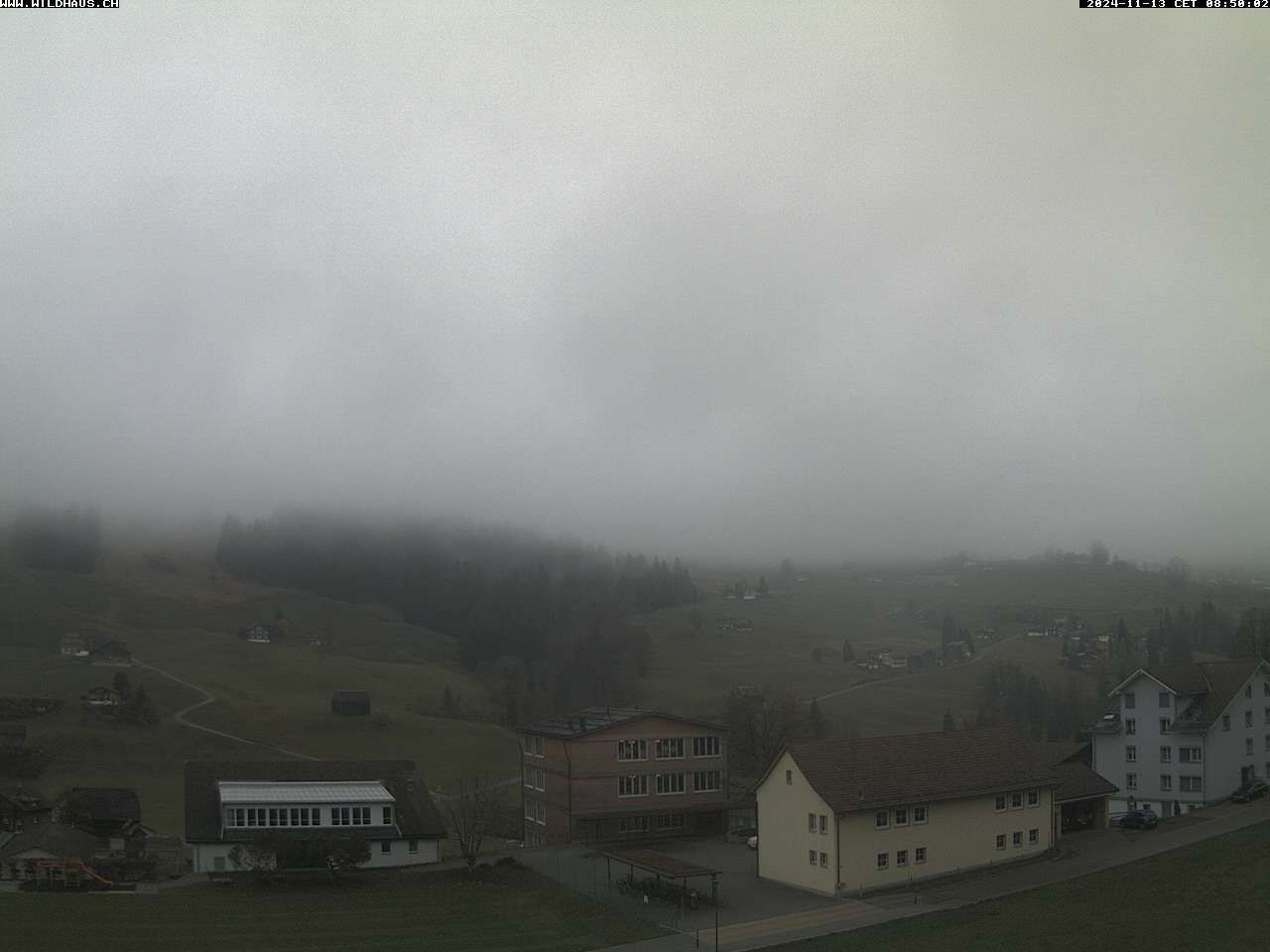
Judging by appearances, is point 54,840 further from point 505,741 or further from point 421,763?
point 505,741

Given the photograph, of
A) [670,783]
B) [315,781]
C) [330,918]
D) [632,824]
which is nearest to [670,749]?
[670,783]

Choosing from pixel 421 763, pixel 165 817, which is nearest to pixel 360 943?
pixel 165 817

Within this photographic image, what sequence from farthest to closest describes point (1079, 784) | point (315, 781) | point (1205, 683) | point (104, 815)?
point (1205, 683)
point (104, 815)
point (315, 781)
point (1079, 784)

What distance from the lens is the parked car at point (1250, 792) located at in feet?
195

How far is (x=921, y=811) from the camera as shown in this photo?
150 feet

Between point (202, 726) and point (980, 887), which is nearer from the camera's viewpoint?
point (980, 887)

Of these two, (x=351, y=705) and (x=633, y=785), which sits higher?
(x=633, y=785)

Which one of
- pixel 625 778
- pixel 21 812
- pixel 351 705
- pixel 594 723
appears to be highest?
pixel 594 723

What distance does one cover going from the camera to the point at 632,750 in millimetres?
60156

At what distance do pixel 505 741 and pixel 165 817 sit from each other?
44222 mm

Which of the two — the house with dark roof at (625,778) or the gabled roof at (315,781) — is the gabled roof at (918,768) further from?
the gabled roof at (315,781)

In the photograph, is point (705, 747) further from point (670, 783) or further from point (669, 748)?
point (670, 783)

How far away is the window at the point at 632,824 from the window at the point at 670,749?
3.33m

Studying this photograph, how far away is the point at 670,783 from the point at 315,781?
1809cm
